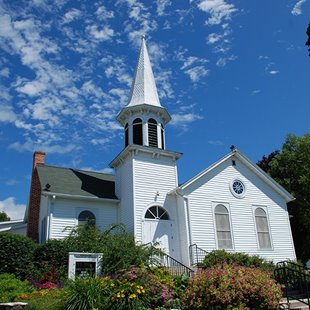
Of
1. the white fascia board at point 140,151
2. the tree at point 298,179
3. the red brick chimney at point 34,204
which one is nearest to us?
the white fascia board at point 140,151

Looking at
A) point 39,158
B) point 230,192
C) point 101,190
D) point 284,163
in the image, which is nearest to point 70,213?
point 101,190

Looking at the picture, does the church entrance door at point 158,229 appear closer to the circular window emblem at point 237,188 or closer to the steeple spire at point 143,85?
the circular window emblem at point 237,188

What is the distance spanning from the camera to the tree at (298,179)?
27.9 meters

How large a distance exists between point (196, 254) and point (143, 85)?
1181 cm

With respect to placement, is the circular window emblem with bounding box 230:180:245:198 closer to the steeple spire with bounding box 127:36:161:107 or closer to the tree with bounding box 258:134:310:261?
the steeple spire with bounding box 127:36:161:107

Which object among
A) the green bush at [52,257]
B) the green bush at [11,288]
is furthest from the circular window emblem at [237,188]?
the green bush at [11,288]

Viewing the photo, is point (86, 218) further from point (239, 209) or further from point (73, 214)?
point (239, 209)

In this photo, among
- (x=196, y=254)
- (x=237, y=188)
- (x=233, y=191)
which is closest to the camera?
(x=196, y=254)

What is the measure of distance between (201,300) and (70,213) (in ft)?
37.1

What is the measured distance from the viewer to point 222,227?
20.9 m

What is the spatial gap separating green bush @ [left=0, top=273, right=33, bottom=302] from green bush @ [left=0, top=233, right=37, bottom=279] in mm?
1428

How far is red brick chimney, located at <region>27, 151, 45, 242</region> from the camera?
70.9 ft

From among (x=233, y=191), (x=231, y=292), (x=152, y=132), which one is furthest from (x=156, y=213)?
(x=231, y=292)

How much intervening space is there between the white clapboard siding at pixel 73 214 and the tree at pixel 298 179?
1470 cm
